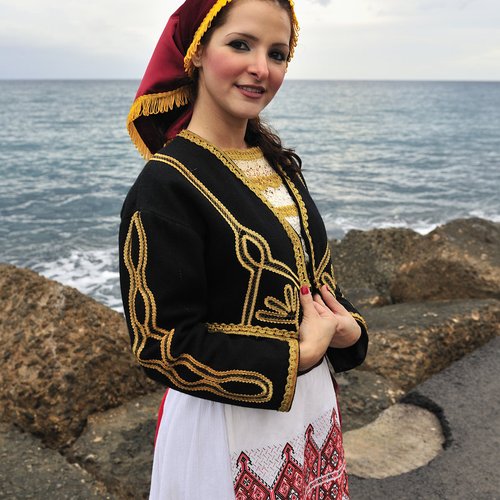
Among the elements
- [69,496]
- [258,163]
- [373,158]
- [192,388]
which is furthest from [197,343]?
[373,158]

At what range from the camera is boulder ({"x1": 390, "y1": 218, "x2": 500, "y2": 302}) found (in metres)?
4.94

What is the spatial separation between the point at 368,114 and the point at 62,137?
37864 mm

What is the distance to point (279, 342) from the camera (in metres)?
1.47

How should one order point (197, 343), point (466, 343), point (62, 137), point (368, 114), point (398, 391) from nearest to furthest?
1. point (197, 343)
2. point (398, 391)
3. point (466, 343)
4. point (62, 137)
5. point (368, 114)

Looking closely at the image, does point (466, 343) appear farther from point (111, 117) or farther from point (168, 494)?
point (111, 117)

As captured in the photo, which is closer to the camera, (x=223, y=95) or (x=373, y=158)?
(x=223, y=95)

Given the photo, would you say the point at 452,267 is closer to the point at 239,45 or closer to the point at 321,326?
the point at 321,326

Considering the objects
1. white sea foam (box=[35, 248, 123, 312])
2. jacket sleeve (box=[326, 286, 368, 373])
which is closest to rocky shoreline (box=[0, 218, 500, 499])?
jacket sleeve (box=[326, 286, 368, 373])

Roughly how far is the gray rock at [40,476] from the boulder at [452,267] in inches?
133

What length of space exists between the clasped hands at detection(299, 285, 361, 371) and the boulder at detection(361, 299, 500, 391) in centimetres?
245

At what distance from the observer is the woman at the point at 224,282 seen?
1.37 meters

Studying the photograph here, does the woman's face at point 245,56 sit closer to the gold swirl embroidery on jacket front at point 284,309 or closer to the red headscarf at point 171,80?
the red headscarf at point 171,80

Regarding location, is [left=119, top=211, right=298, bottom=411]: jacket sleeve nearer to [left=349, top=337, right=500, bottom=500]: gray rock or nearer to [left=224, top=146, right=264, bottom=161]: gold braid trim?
[left=224, top=146, right=264, bottom=161]: gold braid trim

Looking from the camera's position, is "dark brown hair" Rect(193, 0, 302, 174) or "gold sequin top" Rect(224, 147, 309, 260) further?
"dark brown hair" Rect(193, 0, 302, 174)
